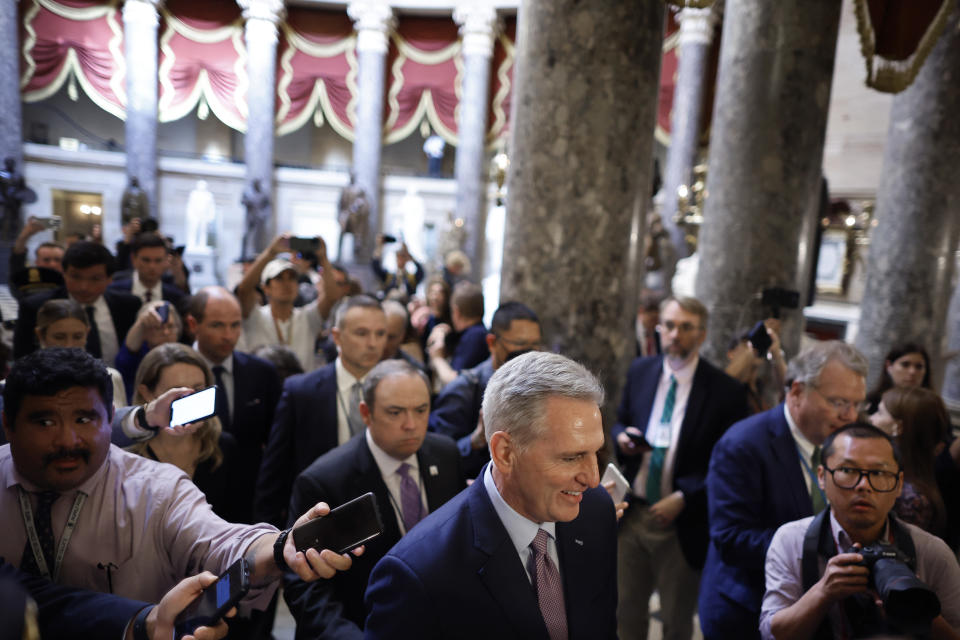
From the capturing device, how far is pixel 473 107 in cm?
1612

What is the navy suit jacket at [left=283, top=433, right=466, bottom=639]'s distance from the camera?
5.87 ft

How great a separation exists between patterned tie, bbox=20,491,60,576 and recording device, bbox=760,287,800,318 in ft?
10.8

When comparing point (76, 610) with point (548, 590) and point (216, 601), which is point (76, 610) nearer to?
point (216, 601)

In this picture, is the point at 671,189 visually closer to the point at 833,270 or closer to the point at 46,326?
the point at 833,270

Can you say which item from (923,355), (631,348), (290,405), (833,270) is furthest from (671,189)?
(290,405)

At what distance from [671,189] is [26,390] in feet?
43.7

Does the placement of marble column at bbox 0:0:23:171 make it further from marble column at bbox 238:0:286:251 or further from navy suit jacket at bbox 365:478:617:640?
navy suit jacket at bbox 365:478:617:640

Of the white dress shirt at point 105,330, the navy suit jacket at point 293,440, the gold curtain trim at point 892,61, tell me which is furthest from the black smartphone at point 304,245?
the gold curtain trim at point 892,61

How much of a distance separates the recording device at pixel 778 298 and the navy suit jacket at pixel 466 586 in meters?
2.52

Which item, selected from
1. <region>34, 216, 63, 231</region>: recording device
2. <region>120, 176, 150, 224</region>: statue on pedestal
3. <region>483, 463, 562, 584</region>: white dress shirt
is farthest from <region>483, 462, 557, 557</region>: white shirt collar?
<region>120, 176, 150, 224</region>: statue on pedestal

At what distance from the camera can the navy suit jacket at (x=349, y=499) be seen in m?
1.79

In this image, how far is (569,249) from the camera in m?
2.68

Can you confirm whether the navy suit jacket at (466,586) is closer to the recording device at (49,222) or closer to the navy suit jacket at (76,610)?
the navy suit jacket at (76,610)

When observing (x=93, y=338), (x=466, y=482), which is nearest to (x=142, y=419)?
(x=466, y=482)
